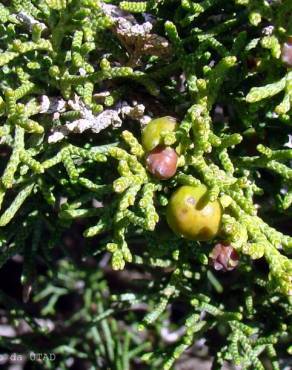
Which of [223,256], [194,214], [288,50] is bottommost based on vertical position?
[223,256]

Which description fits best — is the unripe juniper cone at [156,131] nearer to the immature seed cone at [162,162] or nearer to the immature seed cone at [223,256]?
the immature seed cone at [162,162]

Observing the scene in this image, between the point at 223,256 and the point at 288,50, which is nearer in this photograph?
the point at 288,50

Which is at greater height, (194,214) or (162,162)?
(162,162)

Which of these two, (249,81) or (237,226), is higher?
(249,81)

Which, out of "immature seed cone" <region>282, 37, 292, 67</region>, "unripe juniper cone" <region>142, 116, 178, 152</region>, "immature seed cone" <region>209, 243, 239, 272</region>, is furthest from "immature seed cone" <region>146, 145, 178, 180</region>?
"immature seed cone" <region>282, 37, 292, 67</region>

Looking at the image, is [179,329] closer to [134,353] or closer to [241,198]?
[134,353]

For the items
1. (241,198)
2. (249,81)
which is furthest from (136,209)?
(249,81)

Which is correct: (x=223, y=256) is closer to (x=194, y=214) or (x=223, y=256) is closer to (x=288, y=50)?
(x=194, y=214)

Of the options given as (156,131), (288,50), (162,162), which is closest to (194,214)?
(162,162)
